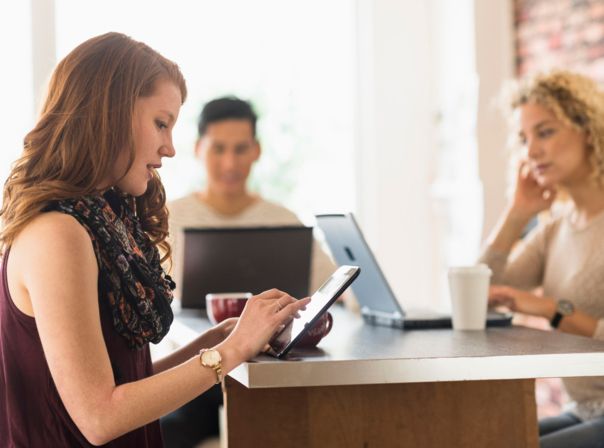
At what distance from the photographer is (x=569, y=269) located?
2592mm

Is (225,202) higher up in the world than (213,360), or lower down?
higher up

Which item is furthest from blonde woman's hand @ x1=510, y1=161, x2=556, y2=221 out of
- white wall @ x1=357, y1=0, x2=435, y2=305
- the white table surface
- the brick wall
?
white wall @ x1=357, y1=0, x2=435, y2=305

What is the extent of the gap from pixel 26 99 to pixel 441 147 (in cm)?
225

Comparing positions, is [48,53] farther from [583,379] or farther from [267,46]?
[583,379]

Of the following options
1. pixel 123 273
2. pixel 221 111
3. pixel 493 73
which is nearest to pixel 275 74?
pixel 493 73

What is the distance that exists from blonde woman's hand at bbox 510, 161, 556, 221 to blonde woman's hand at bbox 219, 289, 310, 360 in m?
1.57

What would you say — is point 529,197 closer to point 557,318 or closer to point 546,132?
point 546,132

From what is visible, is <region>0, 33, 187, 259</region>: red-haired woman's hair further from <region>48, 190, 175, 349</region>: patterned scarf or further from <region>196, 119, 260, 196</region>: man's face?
<region>196, 119, 260, 196</region>: man's face

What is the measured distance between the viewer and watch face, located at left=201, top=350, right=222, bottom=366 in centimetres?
139

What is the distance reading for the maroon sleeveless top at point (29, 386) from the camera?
1.43 metres

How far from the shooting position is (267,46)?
4.93m

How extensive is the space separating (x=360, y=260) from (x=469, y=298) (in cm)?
32

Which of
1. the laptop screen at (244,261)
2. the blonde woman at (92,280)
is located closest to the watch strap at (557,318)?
the laptop screen at (244,261)

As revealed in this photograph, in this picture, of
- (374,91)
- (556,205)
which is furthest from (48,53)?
(556,205)
